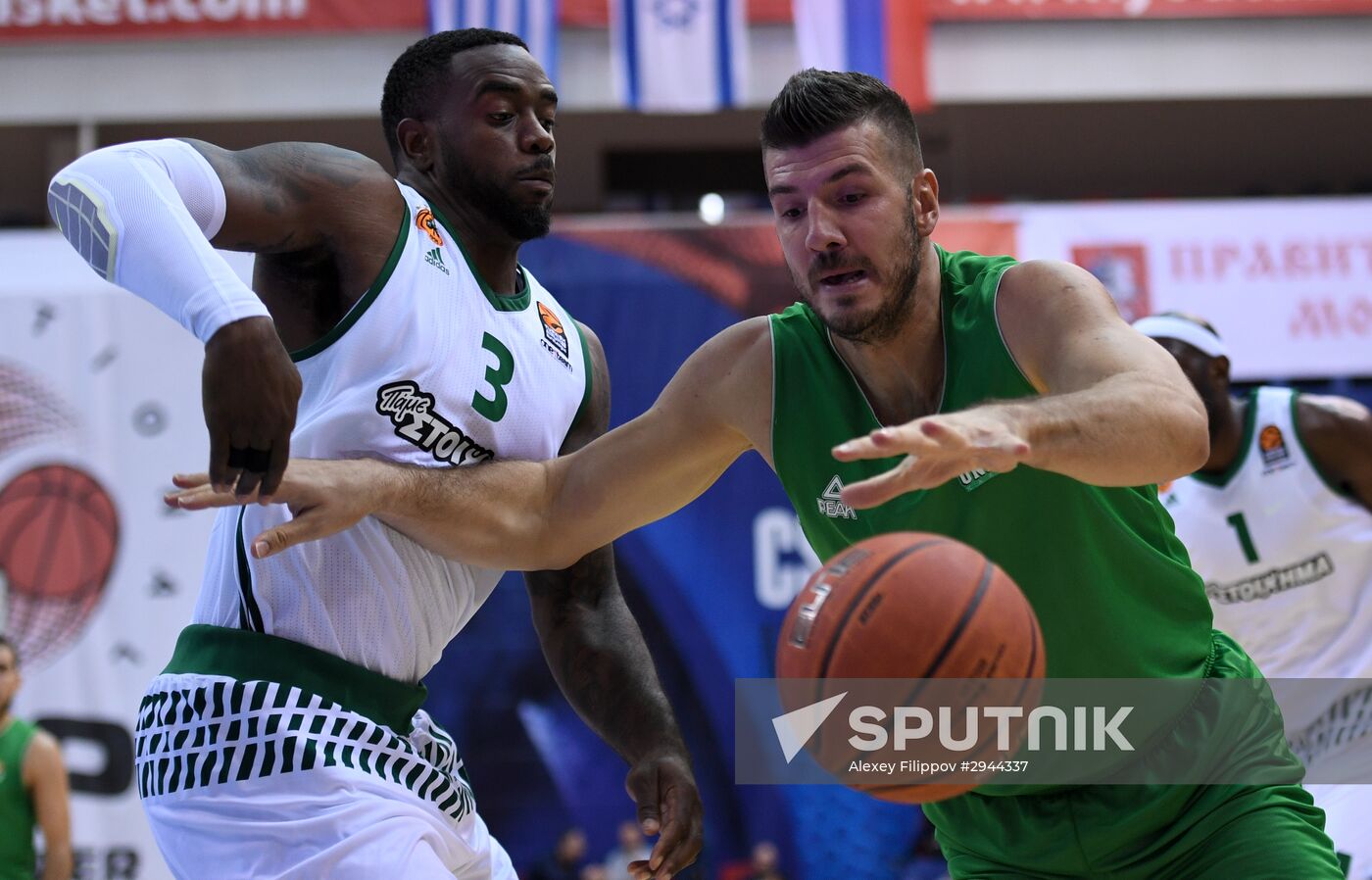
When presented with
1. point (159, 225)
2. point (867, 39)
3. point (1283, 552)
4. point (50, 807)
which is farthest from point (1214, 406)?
point (867, 39)

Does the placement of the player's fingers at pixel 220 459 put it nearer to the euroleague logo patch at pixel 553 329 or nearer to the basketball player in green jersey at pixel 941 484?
the basketball player in green jersey at pixel 941 484

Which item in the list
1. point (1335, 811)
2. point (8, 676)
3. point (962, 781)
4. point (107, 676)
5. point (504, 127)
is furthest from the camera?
point (107, 676)

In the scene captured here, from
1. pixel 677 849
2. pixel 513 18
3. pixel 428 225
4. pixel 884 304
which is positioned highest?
pixel 513 18

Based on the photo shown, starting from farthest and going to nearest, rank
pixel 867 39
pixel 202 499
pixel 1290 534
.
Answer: pixel 867 39 → pixel 1290 534 → pixel 202 499

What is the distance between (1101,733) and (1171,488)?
2.99 m

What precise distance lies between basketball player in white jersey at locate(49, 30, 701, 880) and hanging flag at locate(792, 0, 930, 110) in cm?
755

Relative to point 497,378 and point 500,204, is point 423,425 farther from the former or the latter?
point 500,204

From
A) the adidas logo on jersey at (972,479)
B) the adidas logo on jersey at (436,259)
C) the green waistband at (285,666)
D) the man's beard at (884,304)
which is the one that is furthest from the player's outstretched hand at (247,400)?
the adidas logo on jersey at (972,479)

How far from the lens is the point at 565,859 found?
359 inches

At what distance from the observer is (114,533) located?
29.7 ft

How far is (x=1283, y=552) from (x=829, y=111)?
3.21 m

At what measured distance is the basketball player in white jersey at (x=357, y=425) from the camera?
8.13ft

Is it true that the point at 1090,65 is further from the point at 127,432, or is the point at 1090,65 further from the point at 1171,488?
the point at 127,432

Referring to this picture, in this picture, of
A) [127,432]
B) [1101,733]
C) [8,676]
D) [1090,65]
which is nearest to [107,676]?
[127,432]
